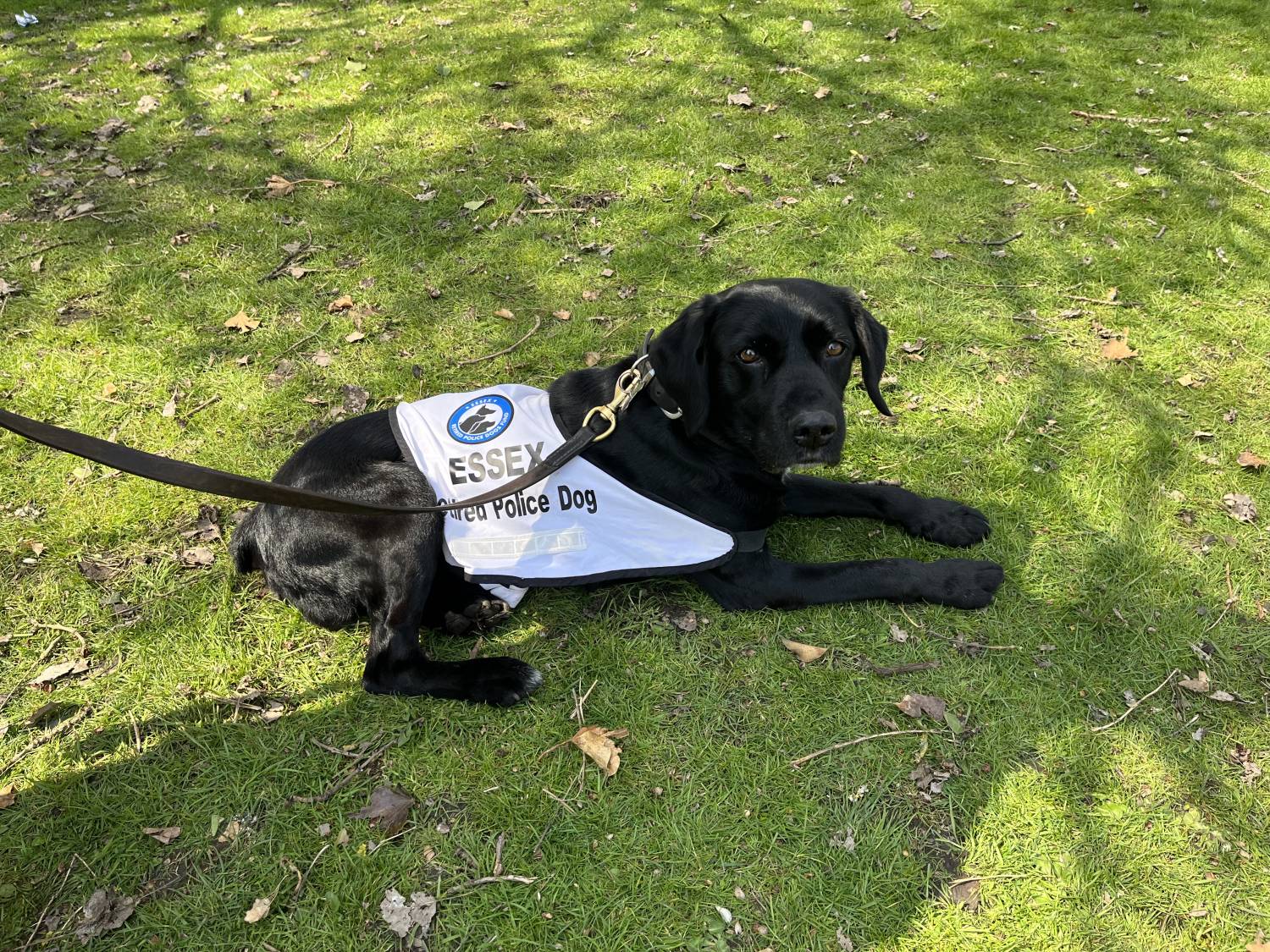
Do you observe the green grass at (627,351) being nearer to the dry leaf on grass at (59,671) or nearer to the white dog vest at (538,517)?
the dry leaf on grass at (59,671)

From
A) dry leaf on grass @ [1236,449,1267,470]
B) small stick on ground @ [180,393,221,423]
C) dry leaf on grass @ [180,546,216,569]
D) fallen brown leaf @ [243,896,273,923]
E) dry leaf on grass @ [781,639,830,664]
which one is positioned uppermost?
small stick on ground @ [180,393,221,423]

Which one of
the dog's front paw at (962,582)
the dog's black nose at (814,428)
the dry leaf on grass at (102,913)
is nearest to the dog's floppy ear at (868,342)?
the dog's black nose at (814,428)

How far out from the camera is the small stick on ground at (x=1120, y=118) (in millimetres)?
7316

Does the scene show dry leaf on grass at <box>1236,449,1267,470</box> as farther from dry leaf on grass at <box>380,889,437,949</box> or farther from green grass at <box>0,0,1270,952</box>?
dry leaf on grass at <box>380,889,437,949</box>

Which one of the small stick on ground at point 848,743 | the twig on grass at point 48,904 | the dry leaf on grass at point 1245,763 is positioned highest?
the twig on grass at point 48,904

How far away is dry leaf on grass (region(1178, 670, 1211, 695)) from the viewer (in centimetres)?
328

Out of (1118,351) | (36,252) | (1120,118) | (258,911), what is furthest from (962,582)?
(36,252)

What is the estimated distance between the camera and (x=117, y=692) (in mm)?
3422

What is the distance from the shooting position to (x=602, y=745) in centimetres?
316

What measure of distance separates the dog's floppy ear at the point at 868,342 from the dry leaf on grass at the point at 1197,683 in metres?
1.74

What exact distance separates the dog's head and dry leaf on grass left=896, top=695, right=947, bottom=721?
1.12 meters

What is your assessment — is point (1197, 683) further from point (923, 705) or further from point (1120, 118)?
point (1120, 118)

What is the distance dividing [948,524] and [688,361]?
1.76 metres

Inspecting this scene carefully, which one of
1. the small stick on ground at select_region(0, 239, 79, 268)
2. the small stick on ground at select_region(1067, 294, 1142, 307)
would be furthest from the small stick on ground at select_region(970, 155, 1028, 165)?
the small stick on ground at select_region(0, 239, 79, 268)
